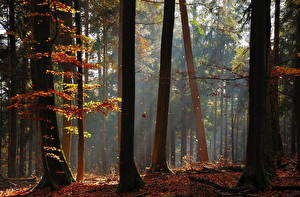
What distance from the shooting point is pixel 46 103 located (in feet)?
35.1

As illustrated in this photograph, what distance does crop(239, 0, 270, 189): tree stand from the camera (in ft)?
24.8

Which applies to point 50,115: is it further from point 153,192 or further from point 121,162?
point 153,192

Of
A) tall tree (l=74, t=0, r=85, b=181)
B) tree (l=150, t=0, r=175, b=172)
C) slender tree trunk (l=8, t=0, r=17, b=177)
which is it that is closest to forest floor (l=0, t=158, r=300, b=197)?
tree (l=150, t=0, r=175, b=172)

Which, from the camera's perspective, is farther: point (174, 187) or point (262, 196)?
point (174, 187)

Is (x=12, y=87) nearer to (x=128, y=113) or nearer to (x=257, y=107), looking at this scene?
(x=128, y=113)

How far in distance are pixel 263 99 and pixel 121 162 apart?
4.22 metres

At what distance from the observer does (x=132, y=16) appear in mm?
8891

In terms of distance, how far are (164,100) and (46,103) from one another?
14.1 ft

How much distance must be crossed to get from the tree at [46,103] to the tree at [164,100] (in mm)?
3290

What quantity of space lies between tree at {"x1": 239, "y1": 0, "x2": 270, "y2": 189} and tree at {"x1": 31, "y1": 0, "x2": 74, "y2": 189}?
20.0ft

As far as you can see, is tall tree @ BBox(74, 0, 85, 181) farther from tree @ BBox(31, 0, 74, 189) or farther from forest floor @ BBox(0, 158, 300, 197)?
forest floor @ BBox(0, 158, 300, 197)

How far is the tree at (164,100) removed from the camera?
37.3ft

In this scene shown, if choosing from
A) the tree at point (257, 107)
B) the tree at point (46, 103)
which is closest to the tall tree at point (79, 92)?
the tree at point (46, 103)

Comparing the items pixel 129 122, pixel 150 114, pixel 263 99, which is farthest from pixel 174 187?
pixel 150 114
